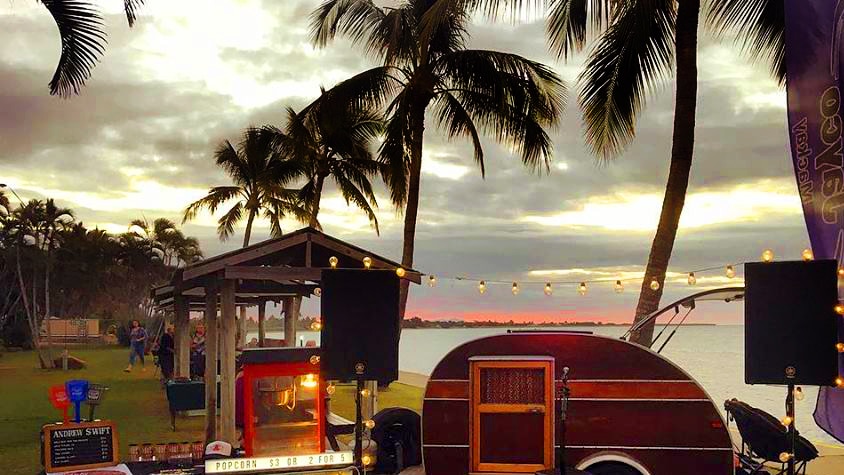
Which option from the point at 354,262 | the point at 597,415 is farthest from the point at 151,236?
the point at 597,415

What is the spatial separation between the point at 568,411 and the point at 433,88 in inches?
516

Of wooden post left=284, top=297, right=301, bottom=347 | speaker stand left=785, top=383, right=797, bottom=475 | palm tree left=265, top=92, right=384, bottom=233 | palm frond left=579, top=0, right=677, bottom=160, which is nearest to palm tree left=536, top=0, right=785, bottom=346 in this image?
palm frond left=579, top=0, right=677, bottom=160

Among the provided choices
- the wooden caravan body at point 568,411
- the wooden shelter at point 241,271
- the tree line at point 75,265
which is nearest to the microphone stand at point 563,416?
the wooden caravan body at point 568,411

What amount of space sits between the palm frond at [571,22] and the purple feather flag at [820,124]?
3026 mm

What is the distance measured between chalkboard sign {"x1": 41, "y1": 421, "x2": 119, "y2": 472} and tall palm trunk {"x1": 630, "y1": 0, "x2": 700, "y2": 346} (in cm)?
840

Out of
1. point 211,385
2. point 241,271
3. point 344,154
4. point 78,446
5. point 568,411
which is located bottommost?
point 78,446

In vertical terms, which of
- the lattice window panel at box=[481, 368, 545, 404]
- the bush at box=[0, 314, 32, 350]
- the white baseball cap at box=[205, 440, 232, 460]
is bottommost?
the bush at box=[0, 314, 32, 350]

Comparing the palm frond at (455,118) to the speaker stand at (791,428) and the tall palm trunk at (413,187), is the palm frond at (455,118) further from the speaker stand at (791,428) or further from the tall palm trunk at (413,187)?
the speaker stand at (791,428)

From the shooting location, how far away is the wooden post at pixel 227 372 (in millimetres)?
11594

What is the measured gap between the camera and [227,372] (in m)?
11.6

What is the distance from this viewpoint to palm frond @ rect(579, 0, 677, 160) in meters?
13.4

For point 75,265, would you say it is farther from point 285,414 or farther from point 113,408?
point 285,414

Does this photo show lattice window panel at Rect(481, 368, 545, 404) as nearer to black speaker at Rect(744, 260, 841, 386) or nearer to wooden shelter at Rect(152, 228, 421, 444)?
black speaker at Rect(744, 260, 841, 386)

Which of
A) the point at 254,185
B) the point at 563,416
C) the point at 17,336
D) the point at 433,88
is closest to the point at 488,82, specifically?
the point at 433,88
